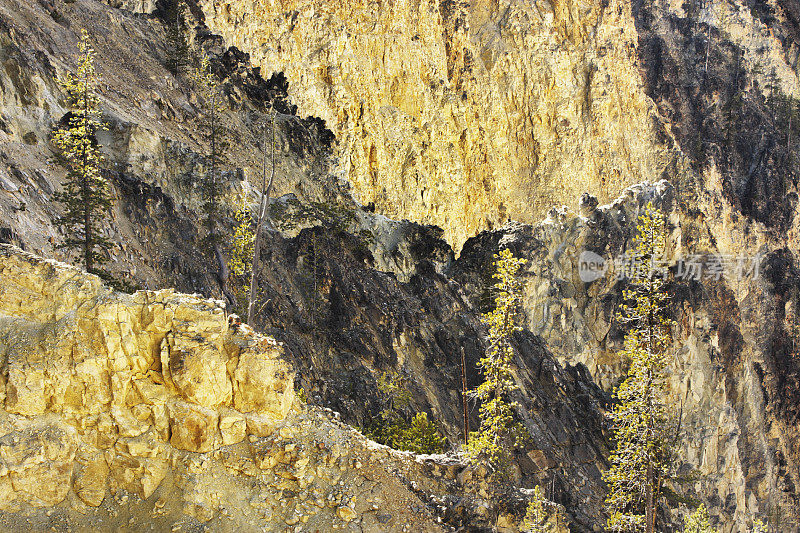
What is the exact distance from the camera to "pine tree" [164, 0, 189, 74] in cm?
3725

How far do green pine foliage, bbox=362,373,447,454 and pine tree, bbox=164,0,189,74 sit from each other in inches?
996

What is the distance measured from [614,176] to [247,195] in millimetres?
36467

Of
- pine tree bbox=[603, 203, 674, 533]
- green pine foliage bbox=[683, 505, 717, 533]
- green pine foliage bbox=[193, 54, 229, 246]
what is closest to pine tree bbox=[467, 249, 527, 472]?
pine tree bbox=[603, 203, 674, 533]

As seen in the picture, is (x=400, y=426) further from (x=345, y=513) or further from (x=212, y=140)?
(x=212, y=140)

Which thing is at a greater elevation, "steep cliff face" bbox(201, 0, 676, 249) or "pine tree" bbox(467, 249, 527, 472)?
"steep cliff face" bbox(201, 0, 676, 249)

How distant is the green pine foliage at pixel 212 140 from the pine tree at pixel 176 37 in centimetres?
125

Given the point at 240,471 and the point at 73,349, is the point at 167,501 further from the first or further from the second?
the point at 73,349

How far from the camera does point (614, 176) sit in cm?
5312

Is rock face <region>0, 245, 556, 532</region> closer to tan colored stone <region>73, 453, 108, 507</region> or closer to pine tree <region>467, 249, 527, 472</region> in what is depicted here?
tan colored stone <region>73, 453, 108, 507</region>

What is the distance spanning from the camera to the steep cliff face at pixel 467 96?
44031 mm

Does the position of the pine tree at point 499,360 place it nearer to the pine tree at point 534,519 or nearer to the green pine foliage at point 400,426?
the green pine foliage at point 400,426

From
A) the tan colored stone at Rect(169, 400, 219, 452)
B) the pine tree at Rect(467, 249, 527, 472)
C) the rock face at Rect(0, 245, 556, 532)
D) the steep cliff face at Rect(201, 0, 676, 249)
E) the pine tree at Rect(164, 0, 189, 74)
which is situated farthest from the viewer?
the steep cliff face at Rect(201, 0, 676, 249)

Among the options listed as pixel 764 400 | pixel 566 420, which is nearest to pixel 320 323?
pixel 566 420
